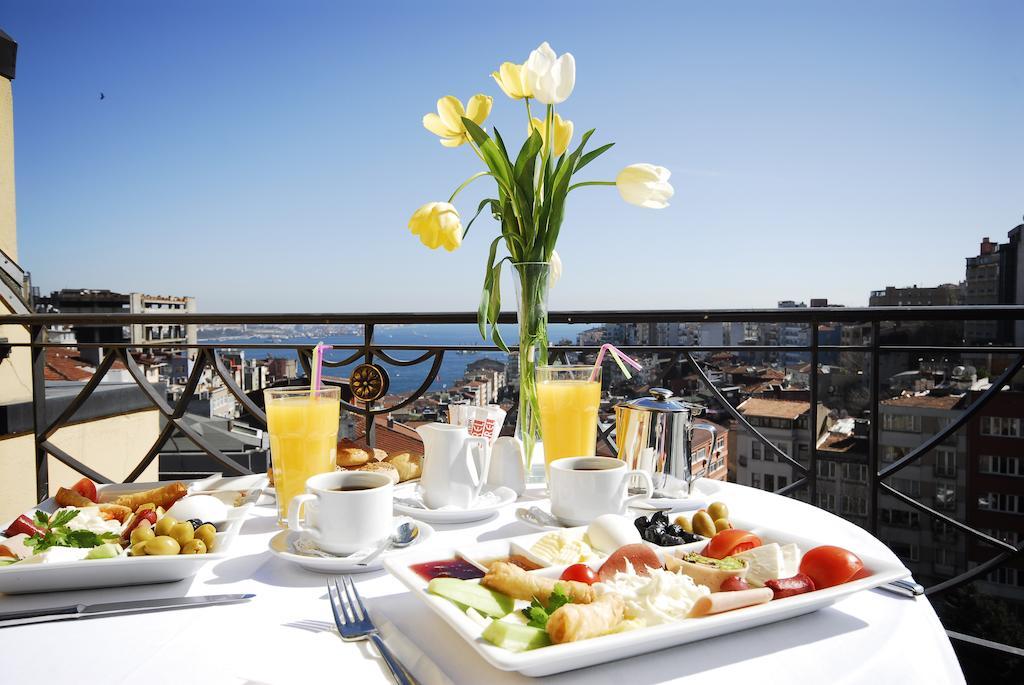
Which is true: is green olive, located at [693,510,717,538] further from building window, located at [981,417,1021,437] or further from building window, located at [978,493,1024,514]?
building window, located at [978,493,1024,514]

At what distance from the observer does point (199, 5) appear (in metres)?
20.1

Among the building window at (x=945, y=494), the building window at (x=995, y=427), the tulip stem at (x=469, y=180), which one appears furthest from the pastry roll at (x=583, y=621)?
the building window at (x=995, y=427)

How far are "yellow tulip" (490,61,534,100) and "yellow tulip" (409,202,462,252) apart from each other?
0.81 feet

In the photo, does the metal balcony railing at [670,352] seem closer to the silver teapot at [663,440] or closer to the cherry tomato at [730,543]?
the silver teapot at [663,440]

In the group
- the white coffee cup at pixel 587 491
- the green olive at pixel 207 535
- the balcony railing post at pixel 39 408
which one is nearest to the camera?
the green olive at pixel 207 535

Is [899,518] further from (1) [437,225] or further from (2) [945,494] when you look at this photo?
(1) [437,225]

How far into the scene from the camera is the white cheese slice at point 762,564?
0.67 m

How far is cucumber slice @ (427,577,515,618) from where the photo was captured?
1.96ft

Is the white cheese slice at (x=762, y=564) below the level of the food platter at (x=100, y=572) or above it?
above

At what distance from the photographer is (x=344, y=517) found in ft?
2.57

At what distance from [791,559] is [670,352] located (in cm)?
150

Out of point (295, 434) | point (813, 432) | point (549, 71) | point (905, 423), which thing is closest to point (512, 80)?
point (549, 71)

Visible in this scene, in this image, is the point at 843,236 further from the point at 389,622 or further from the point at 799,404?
the point at 389,622

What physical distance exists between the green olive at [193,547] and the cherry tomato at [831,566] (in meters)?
0.72
